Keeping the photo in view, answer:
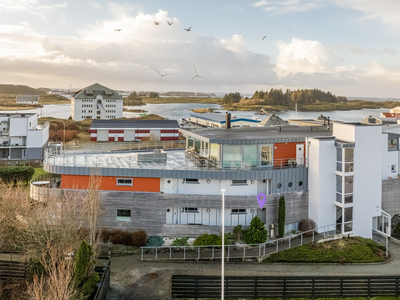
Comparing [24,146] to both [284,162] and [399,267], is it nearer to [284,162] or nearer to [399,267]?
[284,162]

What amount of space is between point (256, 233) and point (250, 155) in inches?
219

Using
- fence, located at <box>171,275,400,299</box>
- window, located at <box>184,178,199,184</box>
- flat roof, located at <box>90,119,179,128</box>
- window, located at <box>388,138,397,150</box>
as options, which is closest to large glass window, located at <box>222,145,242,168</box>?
window, located at <box>184,178,199,184</box>

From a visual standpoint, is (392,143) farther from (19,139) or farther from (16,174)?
(19,139)

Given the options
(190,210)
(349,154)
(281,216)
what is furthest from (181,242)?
(349,154)

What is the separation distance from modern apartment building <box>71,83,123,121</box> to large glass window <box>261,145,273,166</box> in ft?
277

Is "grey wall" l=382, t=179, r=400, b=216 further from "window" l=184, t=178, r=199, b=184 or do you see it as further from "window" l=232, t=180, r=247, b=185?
"window" l=184, t=178, r=199, b=184

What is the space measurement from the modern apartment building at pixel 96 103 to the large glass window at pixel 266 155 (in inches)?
3327

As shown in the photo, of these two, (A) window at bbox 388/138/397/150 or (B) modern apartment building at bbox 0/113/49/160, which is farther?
(B) modern apartment building at bbox 0/113/49/160

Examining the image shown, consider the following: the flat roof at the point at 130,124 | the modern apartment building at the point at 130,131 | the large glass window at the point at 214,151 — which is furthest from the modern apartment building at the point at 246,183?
the flat roof at the point at 130,124

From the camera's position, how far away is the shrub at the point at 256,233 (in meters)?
22.4

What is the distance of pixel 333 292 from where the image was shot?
17.8 m

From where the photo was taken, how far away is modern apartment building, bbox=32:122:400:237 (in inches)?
934

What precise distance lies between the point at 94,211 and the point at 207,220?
790cm

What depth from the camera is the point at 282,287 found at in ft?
58.1
